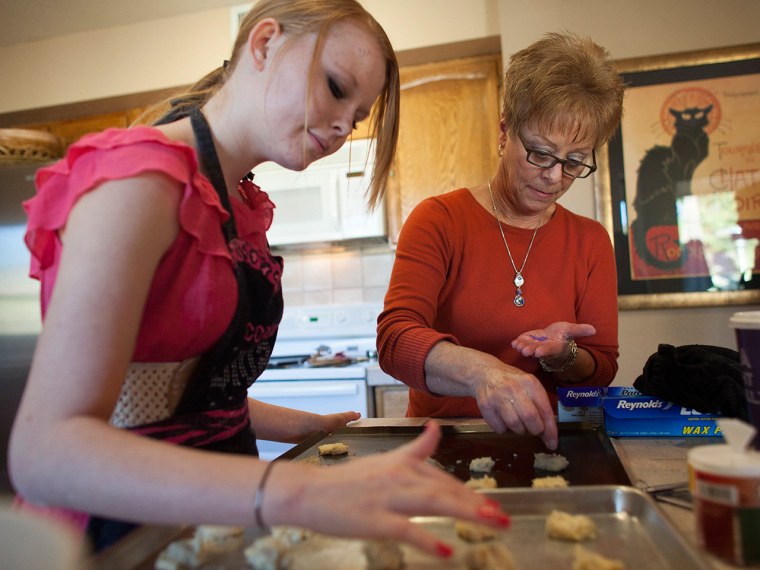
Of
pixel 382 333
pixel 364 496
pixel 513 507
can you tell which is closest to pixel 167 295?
pixel 364 496

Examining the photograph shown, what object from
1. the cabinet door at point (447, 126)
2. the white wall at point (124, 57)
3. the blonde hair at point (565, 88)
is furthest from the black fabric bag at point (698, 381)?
the white wall at point (124, 57)

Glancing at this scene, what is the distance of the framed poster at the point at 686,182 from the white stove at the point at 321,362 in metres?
1.19

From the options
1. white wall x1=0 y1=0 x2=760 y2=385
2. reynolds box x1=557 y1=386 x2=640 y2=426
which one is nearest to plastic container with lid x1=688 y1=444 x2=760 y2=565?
reynolds box x1=557 y1=386 x2=640 y2=426

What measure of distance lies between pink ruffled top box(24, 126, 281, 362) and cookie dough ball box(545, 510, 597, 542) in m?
0.43

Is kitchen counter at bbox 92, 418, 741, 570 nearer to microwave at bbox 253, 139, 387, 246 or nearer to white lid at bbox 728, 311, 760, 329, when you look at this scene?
white lid at bbox 728, 311, 760, 329

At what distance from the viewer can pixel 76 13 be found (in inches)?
119

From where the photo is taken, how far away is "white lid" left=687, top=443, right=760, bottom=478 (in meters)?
0.50

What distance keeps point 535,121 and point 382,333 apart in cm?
54

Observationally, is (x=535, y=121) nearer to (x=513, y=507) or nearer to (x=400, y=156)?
(x=513, y=507)

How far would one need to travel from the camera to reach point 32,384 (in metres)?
0.50

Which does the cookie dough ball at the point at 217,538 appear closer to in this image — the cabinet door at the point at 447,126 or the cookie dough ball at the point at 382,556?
the cookie dough ball at the point at 382,556

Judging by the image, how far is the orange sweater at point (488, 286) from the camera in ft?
4.11

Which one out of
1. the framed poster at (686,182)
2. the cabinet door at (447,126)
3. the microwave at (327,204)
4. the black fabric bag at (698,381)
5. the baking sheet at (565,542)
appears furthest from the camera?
the microwave at (327,204)

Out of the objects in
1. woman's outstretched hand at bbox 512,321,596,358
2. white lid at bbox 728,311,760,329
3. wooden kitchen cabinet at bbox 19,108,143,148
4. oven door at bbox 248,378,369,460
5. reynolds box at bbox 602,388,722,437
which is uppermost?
wooden kitchen cabinet at bbox 19,108,143,148
